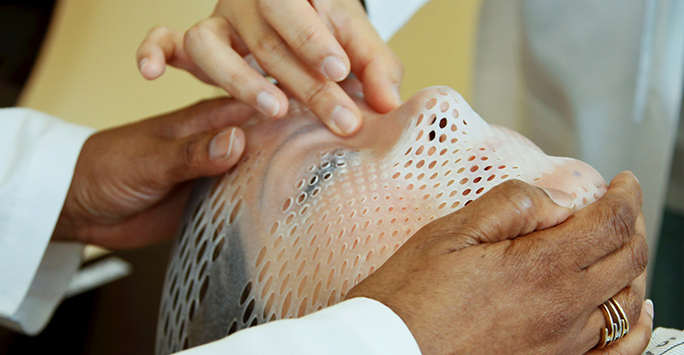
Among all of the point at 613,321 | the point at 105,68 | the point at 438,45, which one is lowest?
the point at 105,68

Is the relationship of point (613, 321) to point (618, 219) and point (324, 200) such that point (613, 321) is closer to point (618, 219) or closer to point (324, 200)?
point (618, 219)

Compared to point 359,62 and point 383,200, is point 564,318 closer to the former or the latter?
point 383,200

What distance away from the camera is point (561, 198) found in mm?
394

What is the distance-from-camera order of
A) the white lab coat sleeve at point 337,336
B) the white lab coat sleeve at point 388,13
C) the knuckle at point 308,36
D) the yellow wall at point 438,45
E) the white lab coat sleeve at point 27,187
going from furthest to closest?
the yellow wall at point 438,45 → the white lab coat sleeve at point 388,13 → the white lab coat sleeve at point 27,187 → the knuckle at point 308,36 → the white lab coat sleeve at point 337,336

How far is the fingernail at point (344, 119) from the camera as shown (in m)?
0.53

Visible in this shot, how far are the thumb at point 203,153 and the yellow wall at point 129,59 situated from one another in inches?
46.3

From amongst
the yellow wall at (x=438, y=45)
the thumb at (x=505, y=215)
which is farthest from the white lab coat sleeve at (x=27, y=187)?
the yellow wall at (x=438, y=45)

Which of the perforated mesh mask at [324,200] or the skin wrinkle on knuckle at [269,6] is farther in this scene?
the skin wrinkle on knuckle at [269,6]

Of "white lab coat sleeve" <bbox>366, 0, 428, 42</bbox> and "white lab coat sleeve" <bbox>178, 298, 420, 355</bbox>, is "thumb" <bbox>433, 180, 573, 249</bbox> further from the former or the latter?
"white lab coat sleeve" <bbox>366, 0, 428, 42</bbox>

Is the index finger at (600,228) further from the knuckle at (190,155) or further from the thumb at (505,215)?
the knuckle at (190,155)

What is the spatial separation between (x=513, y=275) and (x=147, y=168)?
43 centimetres

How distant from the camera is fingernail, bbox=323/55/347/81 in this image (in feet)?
1.74

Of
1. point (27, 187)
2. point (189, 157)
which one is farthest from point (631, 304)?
point (27, 187)

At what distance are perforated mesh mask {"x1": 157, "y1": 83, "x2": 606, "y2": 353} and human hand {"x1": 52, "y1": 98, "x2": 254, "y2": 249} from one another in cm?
3
